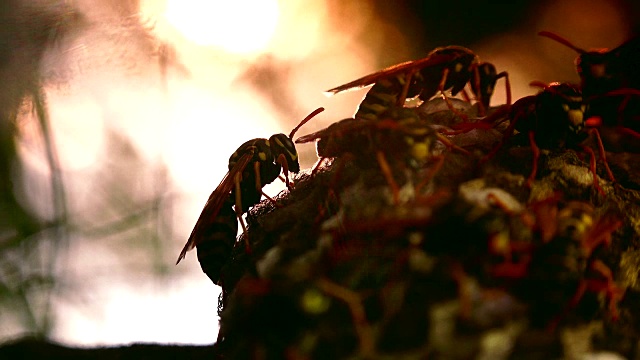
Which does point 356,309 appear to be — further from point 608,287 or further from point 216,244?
point 216,244

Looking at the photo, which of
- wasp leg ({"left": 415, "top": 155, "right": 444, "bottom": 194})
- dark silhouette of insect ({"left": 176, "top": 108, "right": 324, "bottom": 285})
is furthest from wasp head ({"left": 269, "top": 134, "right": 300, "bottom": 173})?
wasp leg ({"left": 415, "top": 155, "right": 444, "bottom": 194})

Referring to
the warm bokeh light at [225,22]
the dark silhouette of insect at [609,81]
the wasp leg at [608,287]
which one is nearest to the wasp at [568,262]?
the wasp leg at [608,287]

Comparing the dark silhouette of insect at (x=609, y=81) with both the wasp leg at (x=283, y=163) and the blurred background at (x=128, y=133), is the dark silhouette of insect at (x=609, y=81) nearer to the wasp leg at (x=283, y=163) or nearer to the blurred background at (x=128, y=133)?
the wasp leg at (x=283, y=163)

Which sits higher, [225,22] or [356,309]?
[225,22]

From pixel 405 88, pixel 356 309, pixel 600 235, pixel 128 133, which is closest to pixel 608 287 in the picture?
pixel 600 235

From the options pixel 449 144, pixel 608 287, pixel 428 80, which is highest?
pixel 428 80

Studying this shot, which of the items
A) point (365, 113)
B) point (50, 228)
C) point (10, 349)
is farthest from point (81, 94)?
point (365, 113)
